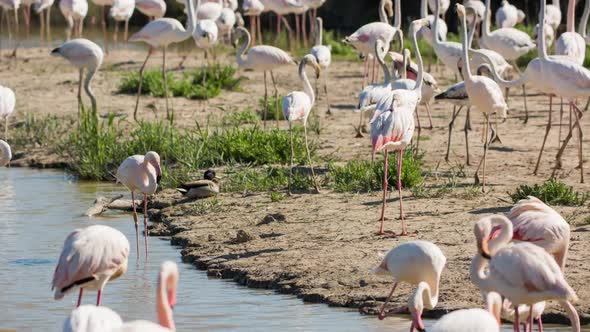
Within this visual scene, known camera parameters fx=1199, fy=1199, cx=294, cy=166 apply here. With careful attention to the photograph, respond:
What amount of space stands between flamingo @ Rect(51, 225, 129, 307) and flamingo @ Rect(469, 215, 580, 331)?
6.00 ft

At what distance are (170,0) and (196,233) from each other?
17.6 m

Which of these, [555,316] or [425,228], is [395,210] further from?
[555,316]

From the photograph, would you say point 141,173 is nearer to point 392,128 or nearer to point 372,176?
point 392,128

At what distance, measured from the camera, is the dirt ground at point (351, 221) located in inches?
272

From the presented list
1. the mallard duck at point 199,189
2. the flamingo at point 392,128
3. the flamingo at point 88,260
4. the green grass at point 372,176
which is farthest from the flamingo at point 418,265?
the mallard duck at point 199,189

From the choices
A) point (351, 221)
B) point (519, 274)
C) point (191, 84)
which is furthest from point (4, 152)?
point (191, 84)

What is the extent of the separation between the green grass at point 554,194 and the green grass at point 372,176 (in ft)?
3.34

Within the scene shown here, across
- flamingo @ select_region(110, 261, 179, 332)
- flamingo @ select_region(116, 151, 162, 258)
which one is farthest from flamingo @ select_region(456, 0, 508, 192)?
flamingo @ select_region(110, 261, 179, 332)

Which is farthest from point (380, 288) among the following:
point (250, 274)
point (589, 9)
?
point (589, 9)

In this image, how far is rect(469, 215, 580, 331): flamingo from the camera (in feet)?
16.9

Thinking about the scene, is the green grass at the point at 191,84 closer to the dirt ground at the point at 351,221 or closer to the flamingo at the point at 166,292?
the dirt ground at the point at 351,221

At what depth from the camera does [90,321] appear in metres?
4.50

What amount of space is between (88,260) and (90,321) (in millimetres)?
1421

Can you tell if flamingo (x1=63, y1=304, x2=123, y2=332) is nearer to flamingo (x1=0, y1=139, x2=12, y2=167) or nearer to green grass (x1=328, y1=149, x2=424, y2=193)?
flamingo (x1=0, y1=139, x2=12, y2=167)
